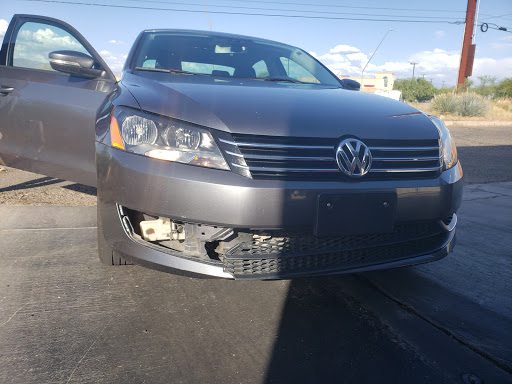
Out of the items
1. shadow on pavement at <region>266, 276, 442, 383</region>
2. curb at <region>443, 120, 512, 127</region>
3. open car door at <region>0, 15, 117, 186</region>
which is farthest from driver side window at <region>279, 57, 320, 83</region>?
curb at <region>443, 120, 512, 127</region>

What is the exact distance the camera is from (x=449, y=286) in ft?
8.81

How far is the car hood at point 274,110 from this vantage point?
6.56ft

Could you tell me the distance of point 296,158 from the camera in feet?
6.43

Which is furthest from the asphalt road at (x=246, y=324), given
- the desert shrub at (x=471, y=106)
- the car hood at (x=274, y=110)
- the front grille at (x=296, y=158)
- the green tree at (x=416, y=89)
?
the green tree at (x=416, y=89)

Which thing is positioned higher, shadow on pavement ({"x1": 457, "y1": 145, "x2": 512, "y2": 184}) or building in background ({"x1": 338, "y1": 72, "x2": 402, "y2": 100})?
building in background ({"x1": 338, "y1": 72, "x2": 402, "y2": 100})

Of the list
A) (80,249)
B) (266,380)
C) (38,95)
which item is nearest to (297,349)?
(266,380)

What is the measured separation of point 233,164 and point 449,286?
165 centimetres

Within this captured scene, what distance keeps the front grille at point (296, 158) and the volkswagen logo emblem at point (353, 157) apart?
0.03 metres

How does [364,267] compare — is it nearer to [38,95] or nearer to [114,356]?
[114,356]

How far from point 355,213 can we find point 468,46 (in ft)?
91.5

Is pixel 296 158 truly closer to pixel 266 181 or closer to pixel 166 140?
pixel 266 181

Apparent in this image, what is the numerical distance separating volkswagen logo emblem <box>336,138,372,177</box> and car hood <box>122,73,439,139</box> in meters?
0.06

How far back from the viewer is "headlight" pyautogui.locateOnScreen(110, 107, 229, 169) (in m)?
1.93

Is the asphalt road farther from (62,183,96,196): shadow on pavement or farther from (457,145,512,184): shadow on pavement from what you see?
(457,145,512,184): shadow on pavement
